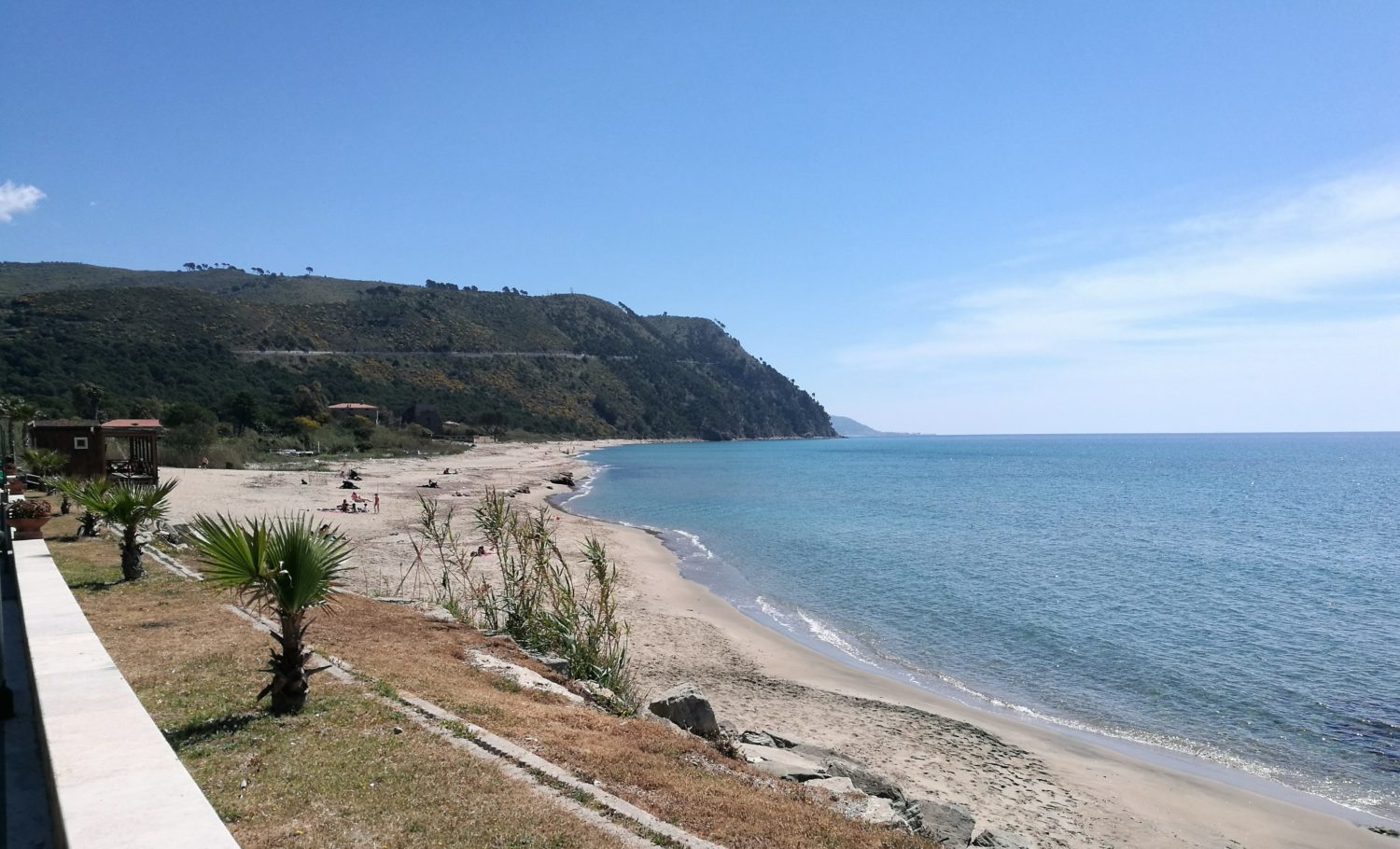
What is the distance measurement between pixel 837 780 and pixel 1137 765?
581 centimetres

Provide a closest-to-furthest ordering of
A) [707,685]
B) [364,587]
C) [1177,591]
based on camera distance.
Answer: [707,685], [364,587], [1177,591]

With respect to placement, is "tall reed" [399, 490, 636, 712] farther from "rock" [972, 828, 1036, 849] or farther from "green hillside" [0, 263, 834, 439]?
"green hillside" [0, 263, 834, 439]

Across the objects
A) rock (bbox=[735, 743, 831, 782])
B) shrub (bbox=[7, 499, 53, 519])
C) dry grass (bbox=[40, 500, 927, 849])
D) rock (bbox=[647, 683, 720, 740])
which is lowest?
rock (bbox=[735, 743, 831, 782])

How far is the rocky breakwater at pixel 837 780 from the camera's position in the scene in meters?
6.46

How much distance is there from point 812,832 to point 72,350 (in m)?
76.8

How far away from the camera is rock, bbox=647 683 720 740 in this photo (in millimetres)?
8375

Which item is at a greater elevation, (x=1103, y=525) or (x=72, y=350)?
(x=72, y=350)

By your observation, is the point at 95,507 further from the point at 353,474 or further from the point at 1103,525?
the point at 1103,525

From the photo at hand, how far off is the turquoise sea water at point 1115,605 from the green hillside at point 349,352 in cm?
4130

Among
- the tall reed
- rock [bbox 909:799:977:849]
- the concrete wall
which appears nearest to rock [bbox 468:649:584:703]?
the tall reed

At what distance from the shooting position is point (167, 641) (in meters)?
7.89

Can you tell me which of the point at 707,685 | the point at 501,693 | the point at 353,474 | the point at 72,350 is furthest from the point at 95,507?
the point at 72,350

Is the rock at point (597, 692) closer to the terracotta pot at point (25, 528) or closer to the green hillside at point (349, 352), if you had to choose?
the terracotta pot at point (25, 528)

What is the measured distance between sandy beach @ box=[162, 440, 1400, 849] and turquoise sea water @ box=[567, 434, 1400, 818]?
1.02 meters
